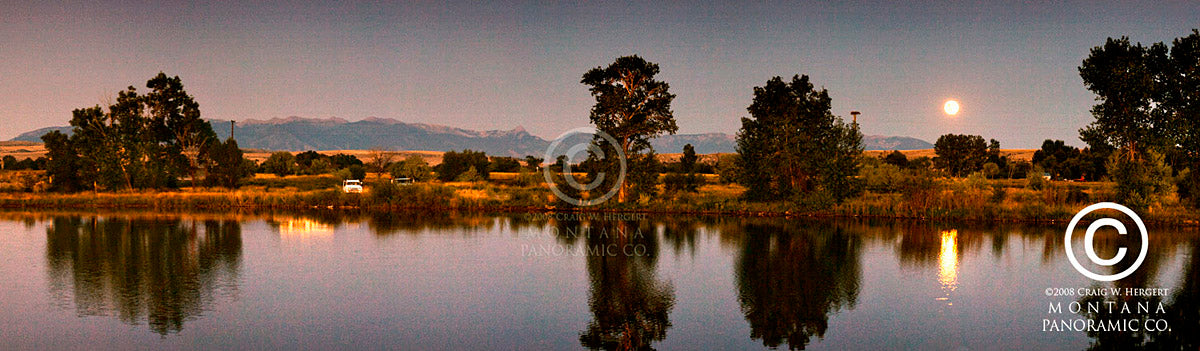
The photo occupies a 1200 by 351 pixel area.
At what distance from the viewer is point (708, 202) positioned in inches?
1458

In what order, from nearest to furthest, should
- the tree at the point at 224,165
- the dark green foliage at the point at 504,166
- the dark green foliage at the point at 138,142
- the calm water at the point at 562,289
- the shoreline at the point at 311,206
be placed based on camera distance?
the calm water at the point at 562,289, the shoreline at the point at 311,206, the dark green foliage at the point at 138,142, the tree at the point at 224,165, the dark green foliage at the point at 504,166

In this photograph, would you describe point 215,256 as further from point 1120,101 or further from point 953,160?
point 953,160

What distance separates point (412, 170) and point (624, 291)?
193ft

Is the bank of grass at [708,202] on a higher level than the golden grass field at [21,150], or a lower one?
lower

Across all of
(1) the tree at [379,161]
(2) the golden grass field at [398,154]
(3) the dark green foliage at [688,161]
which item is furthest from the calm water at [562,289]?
(2) the golden grass field at [398,154]

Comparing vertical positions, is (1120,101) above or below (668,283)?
above

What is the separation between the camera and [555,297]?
15180mm

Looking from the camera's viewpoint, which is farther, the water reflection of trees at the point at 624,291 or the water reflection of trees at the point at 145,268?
the water reflection of trees at the point at 145,268

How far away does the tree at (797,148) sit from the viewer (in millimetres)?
36312

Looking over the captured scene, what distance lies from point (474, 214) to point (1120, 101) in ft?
95.3

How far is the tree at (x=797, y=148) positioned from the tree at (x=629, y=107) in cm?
432

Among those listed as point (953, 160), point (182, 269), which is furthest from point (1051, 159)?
point (182, 269)

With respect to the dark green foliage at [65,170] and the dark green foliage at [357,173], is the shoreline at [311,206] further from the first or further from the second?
the dark green foliage at [357,173]

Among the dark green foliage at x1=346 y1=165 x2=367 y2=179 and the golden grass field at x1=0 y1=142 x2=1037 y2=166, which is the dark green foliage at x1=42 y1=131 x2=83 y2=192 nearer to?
the dark green foliage at x1=346 y1=165 x2=367 y2=179
